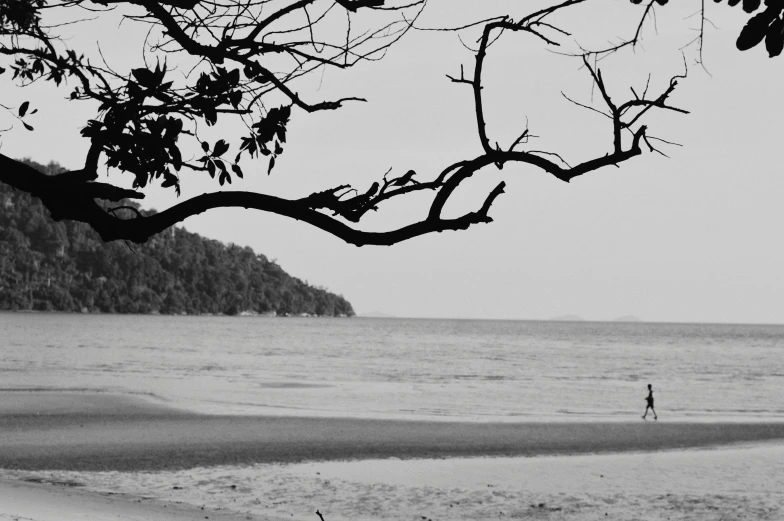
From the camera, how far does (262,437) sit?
21.1 metres

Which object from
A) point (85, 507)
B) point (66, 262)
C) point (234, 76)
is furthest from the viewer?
point (66, 262)

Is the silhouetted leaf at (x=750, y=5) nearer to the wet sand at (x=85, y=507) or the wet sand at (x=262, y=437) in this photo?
the wet sand at (x=85, y=507)

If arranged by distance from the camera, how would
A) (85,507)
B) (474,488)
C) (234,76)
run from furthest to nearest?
(474,488), (85,507), (234,76)

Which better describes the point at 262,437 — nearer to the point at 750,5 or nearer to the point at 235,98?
the point at 235,98

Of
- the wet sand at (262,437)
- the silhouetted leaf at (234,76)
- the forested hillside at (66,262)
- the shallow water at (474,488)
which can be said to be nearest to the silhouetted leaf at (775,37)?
the silhouetted leaf at (234,76)

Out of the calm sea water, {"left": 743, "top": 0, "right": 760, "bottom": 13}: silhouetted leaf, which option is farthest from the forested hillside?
{"left": 743, "top": 0, "right": 760, "bottom": 13}: silhouetted leaf

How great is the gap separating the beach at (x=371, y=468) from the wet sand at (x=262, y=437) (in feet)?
0.16

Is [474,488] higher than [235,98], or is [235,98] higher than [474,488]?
[235,98]

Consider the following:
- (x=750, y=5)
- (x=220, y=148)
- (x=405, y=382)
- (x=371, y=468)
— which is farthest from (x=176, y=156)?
(x=405, y=382)

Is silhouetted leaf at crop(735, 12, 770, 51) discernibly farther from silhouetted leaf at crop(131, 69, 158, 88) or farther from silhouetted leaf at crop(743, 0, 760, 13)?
silhouetted leaf at crop(131, 69, 158, 88)

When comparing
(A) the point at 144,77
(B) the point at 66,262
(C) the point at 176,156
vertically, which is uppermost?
(B) the point at 66,262

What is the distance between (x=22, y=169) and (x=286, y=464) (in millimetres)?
13897

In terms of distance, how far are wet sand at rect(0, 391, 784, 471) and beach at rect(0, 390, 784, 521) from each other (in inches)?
1.9

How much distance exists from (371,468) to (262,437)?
4.52m
